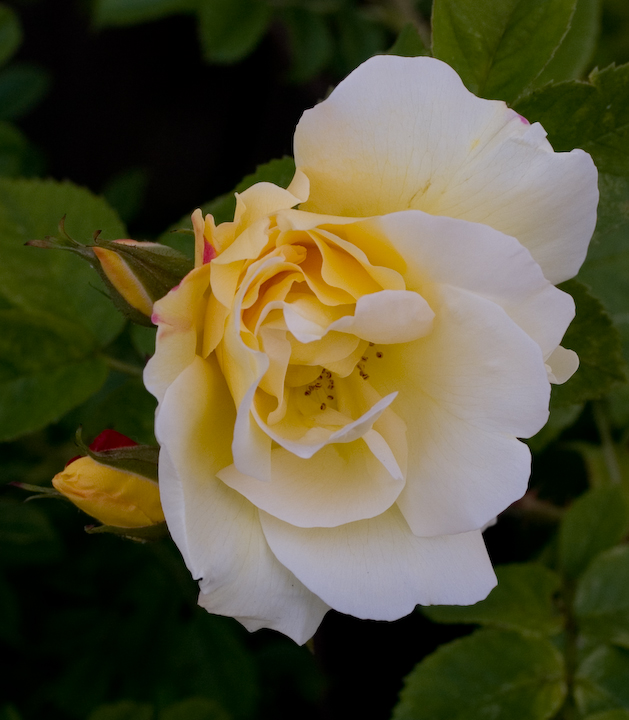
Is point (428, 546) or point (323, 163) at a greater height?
point (323, 163)

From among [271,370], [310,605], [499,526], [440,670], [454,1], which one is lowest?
[499,526]

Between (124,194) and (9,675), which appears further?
(124,194)

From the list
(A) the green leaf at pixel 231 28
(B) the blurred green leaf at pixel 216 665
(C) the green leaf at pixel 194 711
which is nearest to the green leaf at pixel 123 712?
(C) the green leaf at pixel 194 711

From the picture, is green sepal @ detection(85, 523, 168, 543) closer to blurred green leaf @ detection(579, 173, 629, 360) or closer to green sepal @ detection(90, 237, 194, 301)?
green sepal @ detection(90, 237, 194, 301)

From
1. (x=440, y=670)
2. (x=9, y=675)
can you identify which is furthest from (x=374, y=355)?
(x=9, y=675)

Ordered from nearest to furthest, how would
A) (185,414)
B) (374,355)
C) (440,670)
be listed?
(185,414), (374,355), (440,670)

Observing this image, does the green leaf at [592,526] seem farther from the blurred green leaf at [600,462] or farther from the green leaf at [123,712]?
the green leaf at [123,712]

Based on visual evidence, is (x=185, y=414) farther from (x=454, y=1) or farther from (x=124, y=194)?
(x=124, y=194)

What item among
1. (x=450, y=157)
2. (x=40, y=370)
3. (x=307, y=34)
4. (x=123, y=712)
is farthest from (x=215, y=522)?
(x=307, y=34)
